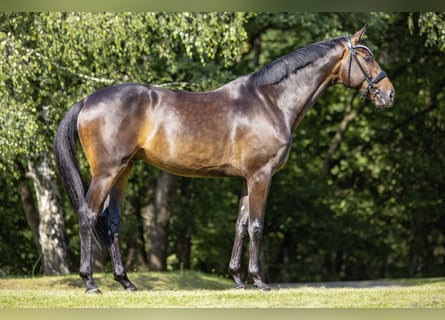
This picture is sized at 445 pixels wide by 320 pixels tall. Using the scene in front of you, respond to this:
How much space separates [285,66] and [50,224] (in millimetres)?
8062

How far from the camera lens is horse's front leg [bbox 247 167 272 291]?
948cm

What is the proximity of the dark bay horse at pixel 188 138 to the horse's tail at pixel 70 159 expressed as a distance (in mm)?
11

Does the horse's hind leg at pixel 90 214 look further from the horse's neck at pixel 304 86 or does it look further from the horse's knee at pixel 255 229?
the horse's neck at pixel 304 86

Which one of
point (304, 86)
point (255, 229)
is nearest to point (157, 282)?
point (255, 229)

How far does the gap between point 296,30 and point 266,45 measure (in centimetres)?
534

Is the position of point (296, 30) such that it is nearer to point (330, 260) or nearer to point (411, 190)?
point (411, 190)

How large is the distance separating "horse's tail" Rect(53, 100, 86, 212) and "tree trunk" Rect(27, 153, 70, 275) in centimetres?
686

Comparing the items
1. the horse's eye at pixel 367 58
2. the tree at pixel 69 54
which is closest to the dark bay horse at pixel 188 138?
the horse's eye at pixel 367 58

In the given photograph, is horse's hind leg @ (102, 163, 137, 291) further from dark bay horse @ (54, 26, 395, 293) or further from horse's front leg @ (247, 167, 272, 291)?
horse's front leg @ (247, 167, 272, 291)

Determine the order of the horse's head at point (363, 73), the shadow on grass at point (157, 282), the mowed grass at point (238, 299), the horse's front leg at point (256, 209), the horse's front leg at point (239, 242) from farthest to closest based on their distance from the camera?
1. the shadow on grass at point (157, 282)
2. the horse's head at point (363, 73)
3. the horse's front leg at point (239, 242)
4. the horse's front leg at point (256, 209)
5. the mowed grass at point (238, 299)

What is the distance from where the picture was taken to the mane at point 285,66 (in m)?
9.82

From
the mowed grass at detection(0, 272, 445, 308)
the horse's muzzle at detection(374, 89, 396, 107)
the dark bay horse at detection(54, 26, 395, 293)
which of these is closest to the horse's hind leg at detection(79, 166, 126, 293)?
the dark bay horse at detection(54, 26, 395, 293)

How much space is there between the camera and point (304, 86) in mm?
9906

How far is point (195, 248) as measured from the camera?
2383cm
